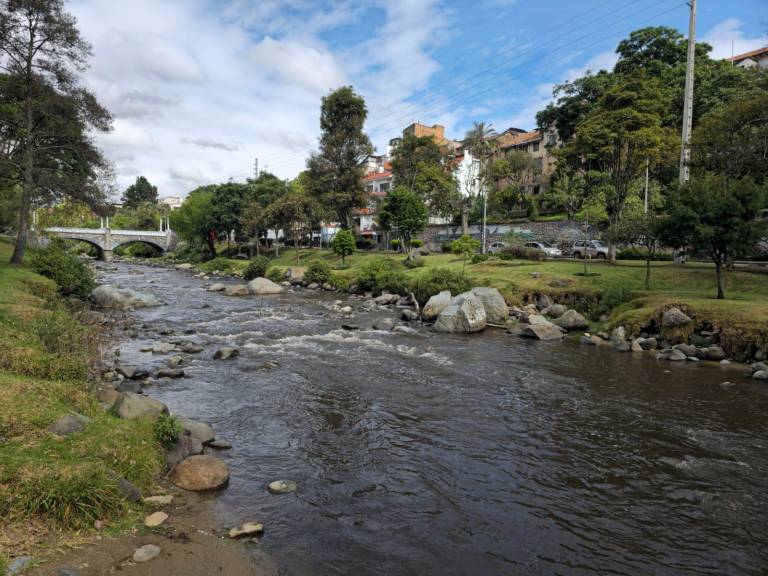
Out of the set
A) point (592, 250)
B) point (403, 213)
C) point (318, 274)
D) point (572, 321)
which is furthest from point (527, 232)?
point (572, 321)

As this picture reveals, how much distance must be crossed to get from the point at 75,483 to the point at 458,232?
190 ft

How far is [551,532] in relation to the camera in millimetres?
6465

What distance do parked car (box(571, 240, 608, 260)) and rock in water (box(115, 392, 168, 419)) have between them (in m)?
38.7

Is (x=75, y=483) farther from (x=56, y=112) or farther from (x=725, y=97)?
(x=725, y=97)

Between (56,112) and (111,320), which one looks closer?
(111,320)

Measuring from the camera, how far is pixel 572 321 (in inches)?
857

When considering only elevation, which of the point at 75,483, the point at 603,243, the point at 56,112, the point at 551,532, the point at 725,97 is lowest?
the point at 551,532

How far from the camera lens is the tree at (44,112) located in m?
24.8

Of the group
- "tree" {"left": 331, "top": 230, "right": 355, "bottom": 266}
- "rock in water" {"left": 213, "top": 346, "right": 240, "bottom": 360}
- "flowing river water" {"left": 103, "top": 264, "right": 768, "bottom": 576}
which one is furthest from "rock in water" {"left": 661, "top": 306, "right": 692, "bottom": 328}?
"tree" {"left": 331, "top": 230, "right": 355, "bottom": 266}

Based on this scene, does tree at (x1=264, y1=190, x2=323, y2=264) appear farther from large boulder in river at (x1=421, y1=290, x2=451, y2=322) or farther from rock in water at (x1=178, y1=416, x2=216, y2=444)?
rock in water at (x1=178, y1=416, x2=216, y2=444)

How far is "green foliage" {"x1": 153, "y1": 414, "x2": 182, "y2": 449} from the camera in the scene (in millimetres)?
7477

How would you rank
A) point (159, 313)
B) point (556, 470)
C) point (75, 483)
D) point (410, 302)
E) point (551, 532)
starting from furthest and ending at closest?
1. point (410, 302)
2. point (159, 313)
3. point (556, 470)
4. point (551, 532)
5. point (75, 483)

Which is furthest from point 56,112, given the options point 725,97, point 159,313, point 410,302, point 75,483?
point 725,97

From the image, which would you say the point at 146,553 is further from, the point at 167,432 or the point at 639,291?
the point at 639,291
